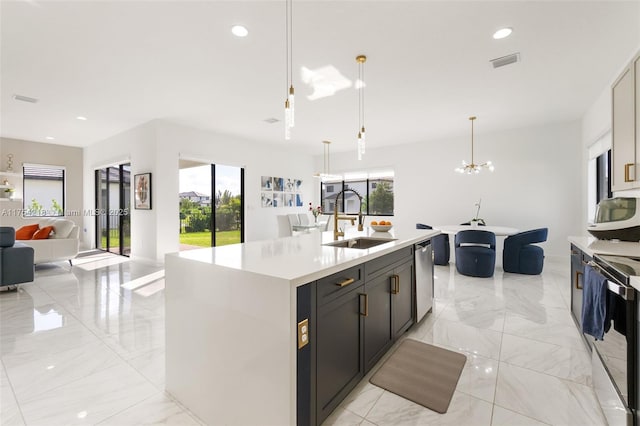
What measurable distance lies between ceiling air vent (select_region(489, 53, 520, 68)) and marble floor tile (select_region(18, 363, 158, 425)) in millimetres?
4412

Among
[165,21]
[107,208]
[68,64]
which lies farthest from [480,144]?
[107,208]

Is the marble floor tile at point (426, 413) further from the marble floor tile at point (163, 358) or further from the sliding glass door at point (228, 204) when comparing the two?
the sliding glass door at point (228, 204)

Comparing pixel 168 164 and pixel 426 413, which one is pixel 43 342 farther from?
pixel 168 164

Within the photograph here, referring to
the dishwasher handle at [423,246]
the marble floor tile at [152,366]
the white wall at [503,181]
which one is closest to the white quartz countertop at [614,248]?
the dishwasher handle at [423,246]

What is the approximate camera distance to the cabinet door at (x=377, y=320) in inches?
73.2

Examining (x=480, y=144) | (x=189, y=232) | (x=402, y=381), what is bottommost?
(x=402, y=381)

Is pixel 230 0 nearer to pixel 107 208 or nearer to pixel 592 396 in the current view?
pixel 592 396

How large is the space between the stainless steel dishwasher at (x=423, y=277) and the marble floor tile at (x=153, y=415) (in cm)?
201

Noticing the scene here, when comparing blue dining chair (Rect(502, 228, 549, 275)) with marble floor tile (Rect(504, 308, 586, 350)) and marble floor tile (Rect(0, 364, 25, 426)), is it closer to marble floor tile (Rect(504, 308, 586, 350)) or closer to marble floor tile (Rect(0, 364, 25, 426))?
marble floor tile (Rect(504, 308, 586, 350))

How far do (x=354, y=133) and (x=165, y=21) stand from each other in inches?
178

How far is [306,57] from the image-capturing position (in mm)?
3150

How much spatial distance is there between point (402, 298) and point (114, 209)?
7400 mm

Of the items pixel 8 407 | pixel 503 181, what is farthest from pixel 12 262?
pixel 503 181

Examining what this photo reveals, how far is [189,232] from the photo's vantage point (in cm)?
632
